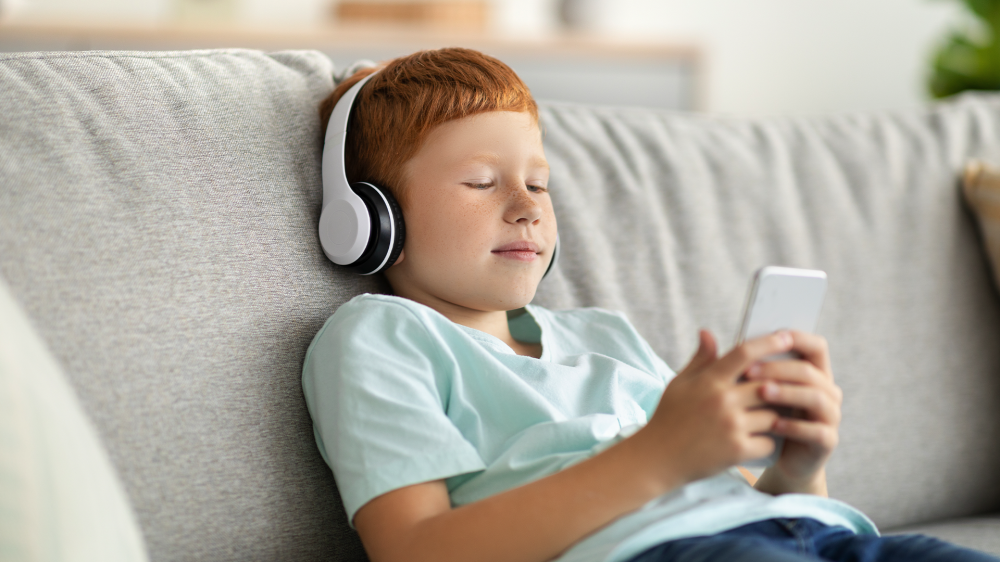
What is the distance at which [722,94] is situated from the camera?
12.0 ft

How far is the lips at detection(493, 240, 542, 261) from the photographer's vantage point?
88cm

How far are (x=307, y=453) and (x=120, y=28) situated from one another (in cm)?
245

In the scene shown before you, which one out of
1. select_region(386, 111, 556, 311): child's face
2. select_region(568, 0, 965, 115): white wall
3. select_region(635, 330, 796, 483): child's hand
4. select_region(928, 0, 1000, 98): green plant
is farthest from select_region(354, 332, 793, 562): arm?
select_region(568, 0, 965, 115): white wall

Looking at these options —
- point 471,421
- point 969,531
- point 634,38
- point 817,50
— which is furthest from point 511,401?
point 817,50

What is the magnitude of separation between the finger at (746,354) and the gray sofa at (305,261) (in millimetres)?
427

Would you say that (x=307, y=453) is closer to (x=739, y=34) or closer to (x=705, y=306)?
(x=705, y=306)

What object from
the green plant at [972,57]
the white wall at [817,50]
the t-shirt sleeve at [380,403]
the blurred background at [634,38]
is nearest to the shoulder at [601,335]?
the t-shirt sleeve at [380,403]

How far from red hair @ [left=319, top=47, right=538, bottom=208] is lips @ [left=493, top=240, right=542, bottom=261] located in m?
0.12

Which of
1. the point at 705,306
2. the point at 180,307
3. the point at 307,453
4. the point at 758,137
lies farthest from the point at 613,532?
the point at 758,137

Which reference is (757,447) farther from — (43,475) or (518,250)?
(43,475)

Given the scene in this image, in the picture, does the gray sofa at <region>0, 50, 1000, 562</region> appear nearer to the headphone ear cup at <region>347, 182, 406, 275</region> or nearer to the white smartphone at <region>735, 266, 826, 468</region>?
the headphone ear cup at <region>347, 182, 406, 275</region>

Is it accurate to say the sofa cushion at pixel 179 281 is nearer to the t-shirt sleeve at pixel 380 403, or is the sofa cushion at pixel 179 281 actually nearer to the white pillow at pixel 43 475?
the t-shirt sleeve at pixel 380 403

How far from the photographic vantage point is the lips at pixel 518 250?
0.88 meters

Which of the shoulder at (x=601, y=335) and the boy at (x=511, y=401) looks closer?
the boy at (x=511, y=401)
